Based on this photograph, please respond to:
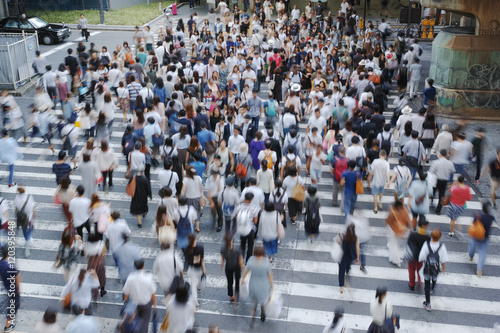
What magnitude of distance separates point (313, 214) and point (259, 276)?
248 centimetres

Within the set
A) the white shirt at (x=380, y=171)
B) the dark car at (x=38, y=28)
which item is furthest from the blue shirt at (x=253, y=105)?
the dark car at (x=38, y=28)

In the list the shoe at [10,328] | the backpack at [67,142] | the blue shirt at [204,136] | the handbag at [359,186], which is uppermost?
the blue shirt at [204,136]

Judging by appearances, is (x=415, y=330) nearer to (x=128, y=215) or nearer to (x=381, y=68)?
(x=128, y=215)

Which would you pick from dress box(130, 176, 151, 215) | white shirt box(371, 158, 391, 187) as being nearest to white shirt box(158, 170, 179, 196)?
dress box(130, 176, 151, 215)

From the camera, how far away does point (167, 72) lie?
1717cm

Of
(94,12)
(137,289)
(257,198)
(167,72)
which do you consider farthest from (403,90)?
(94,12)

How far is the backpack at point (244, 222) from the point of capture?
9750 millimetres

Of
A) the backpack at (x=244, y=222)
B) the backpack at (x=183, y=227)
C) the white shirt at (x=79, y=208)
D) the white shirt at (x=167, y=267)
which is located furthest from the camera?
the white shirt at (x=79, y=208)

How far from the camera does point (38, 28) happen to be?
2844cm

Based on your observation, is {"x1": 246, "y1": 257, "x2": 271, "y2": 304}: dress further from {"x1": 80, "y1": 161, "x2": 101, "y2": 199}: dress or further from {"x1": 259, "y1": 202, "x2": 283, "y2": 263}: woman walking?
{"x1": 80, "y1": 161, "x2": 101, "y2": 199}: dress

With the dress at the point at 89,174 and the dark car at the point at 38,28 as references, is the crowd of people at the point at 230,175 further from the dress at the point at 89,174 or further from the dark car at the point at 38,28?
the dark car at the point at 38,28

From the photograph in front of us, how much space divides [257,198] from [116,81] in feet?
30.2

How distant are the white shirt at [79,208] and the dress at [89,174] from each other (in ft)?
4.10

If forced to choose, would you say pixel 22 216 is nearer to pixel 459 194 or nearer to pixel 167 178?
pixel 167 178
